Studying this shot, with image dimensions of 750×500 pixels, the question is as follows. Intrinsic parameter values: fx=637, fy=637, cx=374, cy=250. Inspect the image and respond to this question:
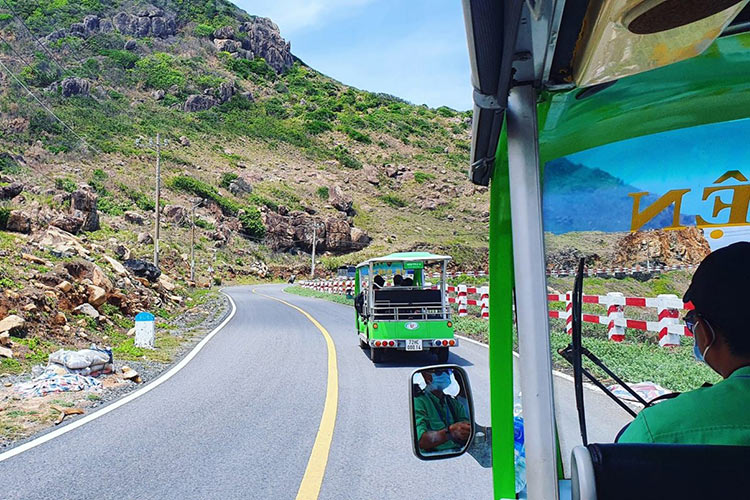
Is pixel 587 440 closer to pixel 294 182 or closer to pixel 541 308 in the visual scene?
pixel 541 308

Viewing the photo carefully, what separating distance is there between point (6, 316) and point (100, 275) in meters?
5.28

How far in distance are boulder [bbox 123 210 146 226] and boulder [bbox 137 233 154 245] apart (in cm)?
643

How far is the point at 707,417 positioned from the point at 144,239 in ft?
163

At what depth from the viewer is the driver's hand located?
2123mm

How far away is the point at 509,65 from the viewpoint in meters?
1.39

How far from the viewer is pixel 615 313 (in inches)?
84.5

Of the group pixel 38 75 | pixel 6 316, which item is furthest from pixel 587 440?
pixel 38 75

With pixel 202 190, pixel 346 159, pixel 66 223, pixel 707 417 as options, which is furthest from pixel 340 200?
pixel 707 417

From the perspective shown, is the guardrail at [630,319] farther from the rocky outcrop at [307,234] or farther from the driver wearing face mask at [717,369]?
the rocky outcrop at [307,234]

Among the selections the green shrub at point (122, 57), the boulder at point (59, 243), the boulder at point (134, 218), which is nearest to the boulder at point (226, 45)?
the green shrub at point (122, 57)

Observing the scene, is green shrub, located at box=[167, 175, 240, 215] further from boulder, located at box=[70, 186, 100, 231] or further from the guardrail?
the guardrail

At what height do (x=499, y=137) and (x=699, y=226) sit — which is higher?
(x=499, y=137)

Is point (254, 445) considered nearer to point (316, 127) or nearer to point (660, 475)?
point (660, 475)

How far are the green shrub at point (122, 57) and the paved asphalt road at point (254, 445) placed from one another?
110763mm
